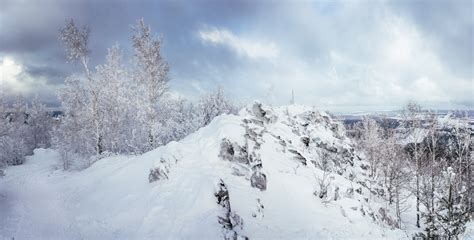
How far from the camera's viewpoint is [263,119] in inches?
1262

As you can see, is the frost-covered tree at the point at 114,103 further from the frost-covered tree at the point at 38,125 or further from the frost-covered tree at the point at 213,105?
the frost-covered tree at the point at 38,125

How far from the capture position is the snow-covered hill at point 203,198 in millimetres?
15438

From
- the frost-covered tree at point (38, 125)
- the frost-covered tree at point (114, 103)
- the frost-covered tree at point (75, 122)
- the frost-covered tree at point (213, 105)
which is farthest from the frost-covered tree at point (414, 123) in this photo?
the frost-covered tree at point (38, 125)

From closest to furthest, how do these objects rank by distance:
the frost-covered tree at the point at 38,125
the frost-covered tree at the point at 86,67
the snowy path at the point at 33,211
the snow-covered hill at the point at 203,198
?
the snowy path at the point at 33,211, the snow-covered hill at the point at 203,198, the frost-covered tree at the point at 86,67, the frost-covered tree at the point at 38,125

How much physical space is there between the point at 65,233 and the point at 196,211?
580 centimetres

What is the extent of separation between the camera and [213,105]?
40500 mm

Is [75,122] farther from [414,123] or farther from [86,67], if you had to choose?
[414,123]

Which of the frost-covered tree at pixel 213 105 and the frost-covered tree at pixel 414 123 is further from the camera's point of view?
the frost-covered tree at pixel 213 105

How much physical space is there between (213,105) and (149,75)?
1159 centimetres

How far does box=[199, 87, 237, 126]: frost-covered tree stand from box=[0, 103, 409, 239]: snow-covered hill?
11973 millimetres

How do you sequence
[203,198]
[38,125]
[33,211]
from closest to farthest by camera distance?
1. [203,198]
2. [33,211]
3. [38,125]

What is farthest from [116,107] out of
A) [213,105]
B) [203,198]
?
[203,198]

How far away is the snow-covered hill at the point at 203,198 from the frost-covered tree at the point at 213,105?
11973 millimetres

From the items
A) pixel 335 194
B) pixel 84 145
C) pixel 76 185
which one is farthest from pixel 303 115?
pixel 76 185
